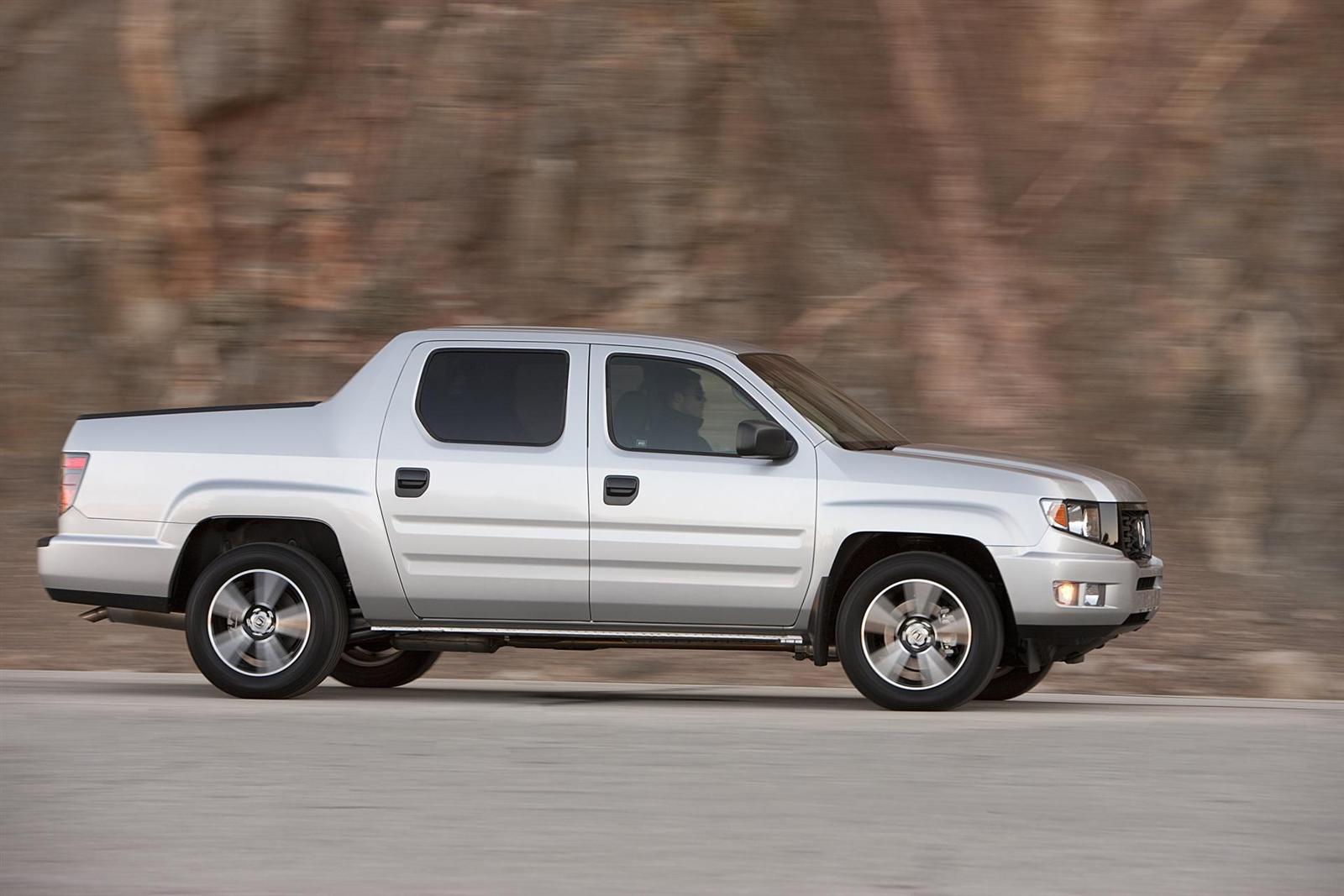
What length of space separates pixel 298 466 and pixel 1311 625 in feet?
26.8

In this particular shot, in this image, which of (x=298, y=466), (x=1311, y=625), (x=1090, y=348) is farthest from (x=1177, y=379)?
(x=298, y=466)

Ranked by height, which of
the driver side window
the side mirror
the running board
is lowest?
the running board

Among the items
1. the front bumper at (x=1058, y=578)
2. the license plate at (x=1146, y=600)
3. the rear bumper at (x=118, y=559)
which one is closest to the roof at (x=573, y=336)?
the rear bumper at (x=118, y=559)

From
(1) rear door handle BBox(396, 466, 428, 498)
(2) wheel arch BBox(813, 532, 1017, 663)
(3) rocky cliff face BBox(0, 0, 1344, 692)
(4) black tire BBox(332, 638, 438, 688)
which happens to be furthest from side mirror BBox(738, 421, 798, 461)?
(3) rocky cliff face BBox(0, 0, 1344, 692)

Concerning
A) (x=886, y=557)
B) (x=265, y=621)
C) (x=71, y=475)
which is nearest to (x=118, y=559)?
(x=71, y=475)

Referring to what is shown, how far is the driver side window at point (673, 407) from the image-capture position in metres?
9.73

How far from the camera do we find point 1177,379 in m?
17.9

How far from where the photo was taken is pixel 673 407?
9.84m

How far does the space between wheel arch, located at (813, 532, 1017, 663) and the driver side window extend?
79 centimetres

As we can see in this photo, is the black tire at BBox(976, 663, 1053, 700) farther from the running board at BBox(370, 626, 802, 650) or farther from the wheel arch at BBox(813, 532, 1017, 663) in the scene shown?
the running board at BBox(370, 626, 802, 650)

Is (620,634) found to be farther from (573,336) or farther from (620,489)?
(573,336)

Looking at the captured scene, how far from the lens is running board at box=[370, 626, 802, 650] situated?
9633 millimetres

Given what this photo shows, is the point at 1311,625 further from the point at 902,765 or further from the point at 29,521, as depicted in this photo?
the point at 29,521

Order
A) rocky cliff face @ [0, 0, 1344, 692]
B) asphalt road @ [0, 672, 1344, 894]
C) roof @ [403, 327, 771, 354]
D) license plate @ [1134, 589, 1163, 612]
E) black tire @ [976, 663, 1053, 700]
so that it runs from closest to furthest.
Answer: asphalt road @ [0, 672, 1344, 894]
license plate @ [1134, 589, 1163, 612]
roof @ [403, 327, 771, 354]
black tire @ [976, 663, 1053, 700]
rocky cliff face @ [0, 0, 1344, 692]
